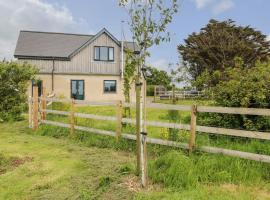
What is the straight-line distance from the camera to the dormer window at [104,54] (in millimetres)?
33938

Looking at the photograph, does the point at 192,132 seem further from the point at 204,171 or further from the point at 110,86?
the point at 110,86

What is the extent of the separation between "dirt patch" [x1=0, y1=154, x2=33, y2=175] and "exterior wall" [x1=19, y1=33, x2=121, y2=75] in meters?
24.2

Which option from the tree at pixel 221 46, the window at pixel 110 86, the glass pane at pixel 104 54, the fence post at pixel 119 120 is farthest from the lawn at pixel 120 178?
the tree at pixel 221 46

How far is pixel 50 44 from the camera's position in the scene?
33938 millimetres

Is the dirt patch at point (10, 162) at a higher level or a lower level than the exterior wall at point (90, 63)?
lower

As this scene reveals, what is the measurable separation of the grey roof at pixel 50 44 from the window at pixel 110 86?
372cm

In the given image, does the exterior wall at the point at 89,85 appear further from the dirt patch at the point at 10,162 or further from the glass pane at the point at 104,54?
the dirt patch at the point at 10,162

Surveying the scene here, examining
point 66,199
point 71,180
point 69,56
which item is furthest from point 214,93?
point 69,56

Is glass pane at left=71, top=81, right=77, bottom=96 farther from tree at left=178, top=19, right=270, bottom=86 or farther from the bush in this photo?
the bush

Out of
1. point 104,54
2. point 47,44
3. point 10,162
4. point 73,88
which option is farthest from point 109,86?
point 10,162

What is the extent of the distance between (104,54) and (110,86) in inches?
120

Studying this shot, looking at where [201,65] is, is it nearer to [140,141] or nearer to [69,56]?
[69,56]

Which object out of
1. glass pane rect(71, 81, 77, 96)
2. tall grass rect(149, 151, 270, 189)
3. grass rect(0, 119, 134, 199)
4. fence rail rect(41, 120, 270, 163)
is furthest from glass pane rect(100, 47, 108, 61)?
tall grass rect(149, 151, 270, 189)

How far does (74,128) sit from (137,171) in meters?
5.22
